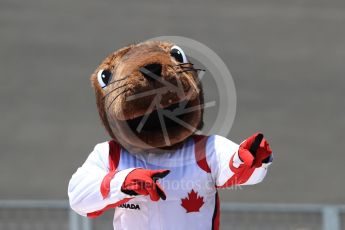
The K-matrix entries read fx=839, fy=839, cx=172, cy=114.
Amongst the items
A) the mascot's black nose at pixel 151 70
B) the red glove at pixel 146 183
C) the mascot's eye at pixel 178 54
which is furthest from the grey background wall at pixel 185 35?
the red glove at pixel 146 183

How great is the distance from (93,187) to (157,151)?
24 cm

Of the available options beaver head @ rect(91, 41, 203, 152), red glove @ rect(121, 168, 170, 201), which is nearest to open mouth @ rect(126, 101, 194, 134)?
beaver head @ rect(91, 41, 203, 152)

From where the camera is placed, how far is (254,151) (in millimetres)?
2457

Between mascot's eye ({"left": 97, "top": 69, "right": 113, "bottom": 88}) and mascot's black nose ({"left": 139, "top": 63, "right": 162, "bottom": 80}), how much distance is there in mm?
159

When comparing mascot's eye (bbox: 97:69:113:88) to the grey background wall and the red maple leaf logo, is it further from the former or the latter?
the grey background wall

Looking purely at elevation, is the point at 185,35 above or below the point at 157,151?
above

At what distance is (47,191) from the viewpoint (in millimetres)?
6230

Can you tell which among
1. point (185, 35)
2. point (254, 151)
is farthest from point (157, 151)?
point (185, 35)

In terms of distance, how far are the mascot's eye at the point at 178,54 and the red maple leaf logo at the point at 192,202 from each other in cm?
43

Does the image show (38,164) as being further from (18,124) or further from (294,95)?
(294,95)

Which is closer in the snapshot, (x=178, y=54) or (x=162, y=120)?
(x=162, y=120)

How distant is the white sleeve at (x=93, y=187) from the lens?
8.30 feet

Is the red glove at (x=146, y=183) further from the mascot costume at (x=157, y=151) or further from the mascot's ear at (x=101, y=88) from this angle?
the mascot's ear at (x=101, y=88)

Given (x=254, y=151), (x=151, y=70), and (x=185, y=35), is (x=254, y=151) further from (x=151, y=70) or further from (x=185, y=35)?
(x=185, y=35)
